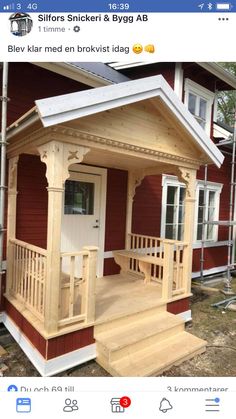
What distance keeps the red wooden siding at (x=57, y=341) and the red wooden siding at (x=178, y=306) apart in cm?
134

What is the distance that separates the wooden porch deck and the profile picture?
8.86ft

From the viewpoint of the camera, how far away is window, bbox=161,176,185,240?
235 inches

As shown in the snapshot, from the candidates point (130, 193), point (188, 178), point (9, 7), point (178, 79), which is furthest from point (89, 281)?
point (178, 79)

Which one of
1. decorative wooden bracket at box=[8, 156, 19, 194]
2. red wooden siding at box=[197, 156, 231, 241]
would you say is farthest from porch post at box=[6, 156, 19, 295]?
red wooden siding at box=[197, 156, 231, 241]

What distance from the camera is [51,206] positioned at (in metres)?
2.56

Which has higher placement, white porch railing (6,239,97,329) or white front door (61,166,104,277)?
white front door (61,166,104,277)

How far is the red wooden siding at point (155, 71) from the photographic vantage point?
5.88 m

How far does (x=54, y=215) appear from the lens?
2559mm

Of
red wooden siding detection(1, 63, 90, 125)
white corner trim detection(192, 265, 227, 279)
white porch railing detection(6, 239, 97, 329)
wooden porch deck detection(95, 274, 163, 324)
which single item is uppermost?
red wooden siding detection(1, 63, 90, 125)

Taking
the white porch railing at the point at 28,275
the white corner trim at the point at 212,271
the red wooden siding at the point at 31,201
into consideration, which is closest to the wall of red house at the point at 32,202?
the red wooden siding at the point at 31,201

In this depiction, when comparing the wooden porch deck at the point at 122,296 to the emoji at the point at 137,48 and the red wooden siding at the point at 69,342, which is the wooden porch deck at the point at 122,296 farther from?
the emoji at the point at 137,48

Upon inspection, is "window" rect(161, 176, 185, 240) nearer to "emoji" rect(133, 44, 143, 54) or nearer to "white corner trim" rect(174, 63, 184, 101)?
"white corner trim" rect(174, 63, 184, 101)
